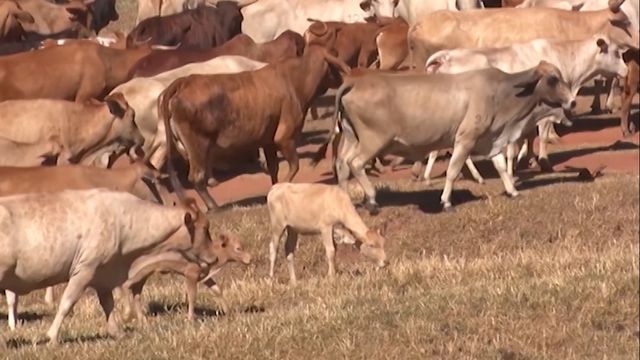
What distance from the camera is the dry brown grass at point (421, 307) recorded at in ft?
39.2

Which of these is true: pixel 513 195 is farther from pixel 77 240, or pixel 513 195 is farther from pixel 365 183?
pixel 77 240

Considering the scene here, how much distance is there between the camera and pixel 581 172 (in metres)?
21.4

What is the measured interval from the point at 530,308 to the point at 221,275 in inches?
223

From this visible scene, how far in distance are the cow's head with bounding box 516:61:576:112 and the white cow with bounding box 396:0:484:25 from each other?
8495 millimetres

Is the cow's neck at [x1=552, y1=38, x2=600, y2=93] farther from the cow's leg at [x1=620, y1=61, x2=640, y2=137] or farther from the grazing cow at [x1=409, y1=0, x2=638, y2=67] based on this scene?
the grazing cow at [x1=409, y1=0, x2=638, y2=67]

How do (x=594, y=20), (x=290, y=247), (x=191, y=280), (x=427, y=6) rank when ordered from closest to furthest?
(x=191, y=280)
(x=290, y=247)
(x=594, y=20)
(x=427, y=6)

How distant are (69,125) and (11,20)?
1298 centimetres

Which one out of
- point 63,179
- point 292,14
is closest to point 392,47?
point 292,14

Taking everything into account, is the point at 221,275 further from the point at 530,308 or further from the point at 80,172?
the point at 530,308

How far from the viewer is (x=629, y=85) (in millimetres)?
25297

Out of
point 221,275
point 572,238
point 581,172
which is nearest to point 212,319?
point 221,275

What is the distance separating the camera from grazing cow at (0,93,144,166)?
746 inches

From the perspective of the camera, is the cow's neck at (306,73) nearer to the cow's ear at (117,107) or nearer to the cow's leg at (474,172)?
the cow's leg at (474,172)

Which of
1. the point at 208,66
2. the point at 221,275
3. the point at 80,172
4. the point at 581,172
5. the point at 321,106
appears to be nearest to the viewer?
the point at 80,172
